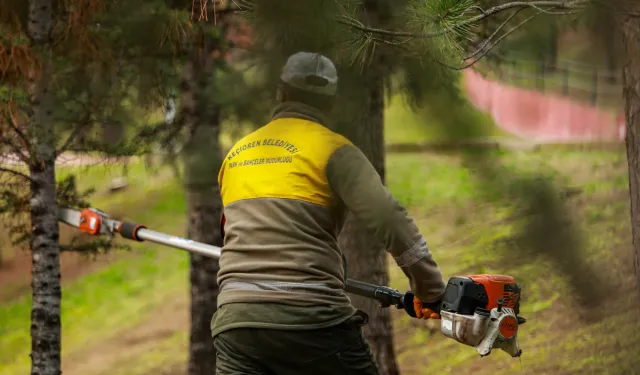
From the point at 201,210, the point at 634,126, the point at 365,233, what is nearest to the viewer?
the point at 634,126

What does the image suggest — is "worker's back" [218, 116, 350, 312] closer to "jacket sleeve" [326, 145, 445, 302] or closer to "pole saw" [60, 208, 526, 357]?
"jacket sleeve" [326, 145, 445, 302]

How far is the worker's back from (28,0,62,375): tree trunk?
10.2 feet

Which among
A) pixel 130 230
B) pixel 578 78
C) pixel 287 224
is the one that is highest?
pixel 578 78

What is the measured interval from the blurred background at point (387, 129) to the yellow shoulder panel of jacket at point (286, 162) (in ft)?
1.44

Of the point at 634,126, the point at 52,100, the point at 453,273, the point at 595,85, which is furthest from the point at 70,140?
the point at 453,273

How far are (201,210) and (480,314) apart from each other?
16.5 ft

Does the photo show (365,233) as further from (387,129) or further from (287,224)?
(287,224)

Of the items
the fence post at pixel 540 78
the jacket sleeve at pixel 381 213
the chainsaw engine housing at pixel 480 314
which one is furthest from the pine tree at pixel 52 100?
the chainsaw engine housing at pixel 480 314

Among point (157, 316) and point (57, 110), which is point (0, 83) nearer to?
point (57, 110)

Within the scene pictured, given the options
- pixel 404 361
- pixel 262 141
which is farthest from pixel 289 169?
pixel 404 361

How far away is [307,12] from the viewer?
401 centimetres

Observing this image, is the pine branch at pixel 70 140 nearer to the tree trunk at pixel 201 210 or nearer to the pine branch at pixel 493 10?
the tree trunk at pixel 201 210

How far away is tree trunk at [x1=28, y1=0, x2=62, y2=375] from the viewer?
660 cm

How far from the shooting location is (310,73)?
3.99 m
